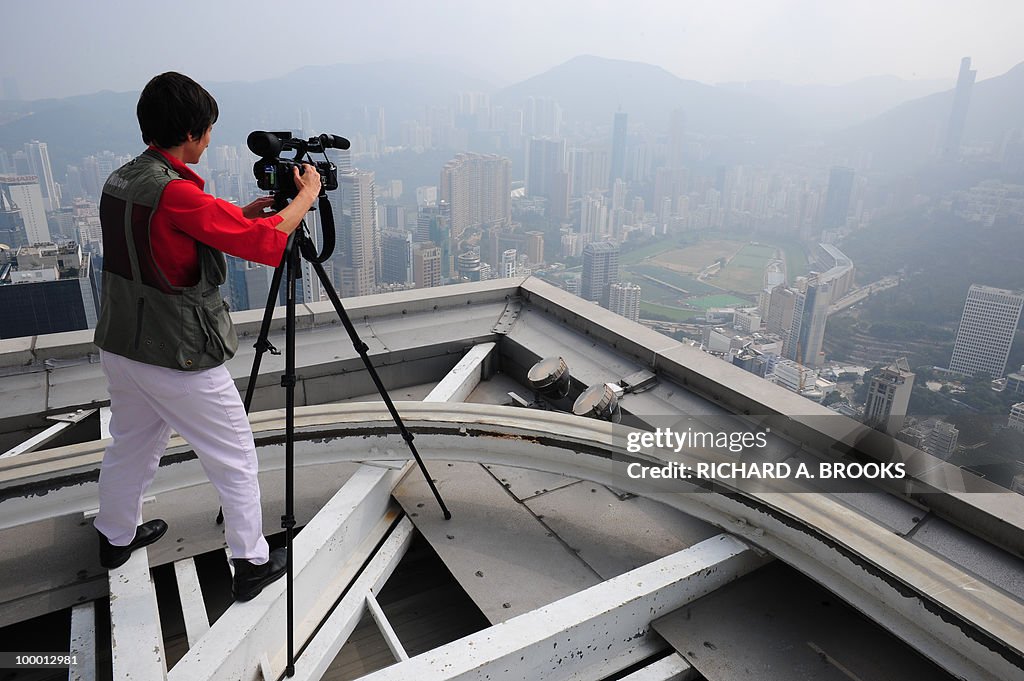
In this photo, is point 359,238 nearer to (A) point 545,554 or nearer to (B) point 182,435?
(A) point 545,554

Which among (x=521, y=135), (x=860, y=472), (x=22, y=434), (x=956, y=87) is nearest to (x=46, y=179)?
(x=22, y=434)

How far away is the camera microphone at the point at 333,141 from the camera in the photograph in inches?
80.4

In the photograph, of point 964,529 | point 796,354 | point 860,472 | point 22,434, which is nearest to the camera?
point 964,529

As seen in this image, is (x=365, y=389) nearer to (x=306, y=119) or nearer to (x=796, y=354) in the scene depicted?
(x=796, y=354)

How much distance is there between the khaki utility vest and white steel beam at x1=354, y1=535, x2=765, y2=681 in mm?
1059

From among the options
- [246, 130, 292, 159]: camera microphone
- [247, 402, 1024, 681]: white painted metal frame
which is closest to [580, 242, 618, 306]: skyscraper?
[247, 402, 1024, 681]: white painted metal frame

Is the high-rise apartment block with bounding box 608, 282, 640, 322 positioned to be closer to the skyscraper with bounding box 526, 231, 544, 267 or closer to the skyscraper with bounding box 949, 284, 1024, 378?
the skyscraper with bounding box 949, 284, 1024, 378

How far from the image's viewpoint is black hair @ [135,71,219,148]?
1688mm

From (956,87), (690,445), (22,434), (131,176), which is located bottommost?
Result: (22,434)

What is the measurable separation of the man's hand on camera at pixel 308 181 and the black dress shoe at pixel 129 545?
56.7 inches

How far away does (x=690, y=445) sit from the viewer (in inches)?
112

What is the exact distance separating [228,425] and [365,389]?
6.85 feet

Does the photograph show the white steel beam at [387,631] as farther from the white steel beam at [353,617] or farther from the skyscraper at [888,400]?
the skyscraper at [888,400]

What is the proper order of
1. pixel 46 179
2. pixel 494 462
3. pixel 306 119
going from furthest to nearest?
pixel 306 119 < pixel 46 179 < pixel 494 462
